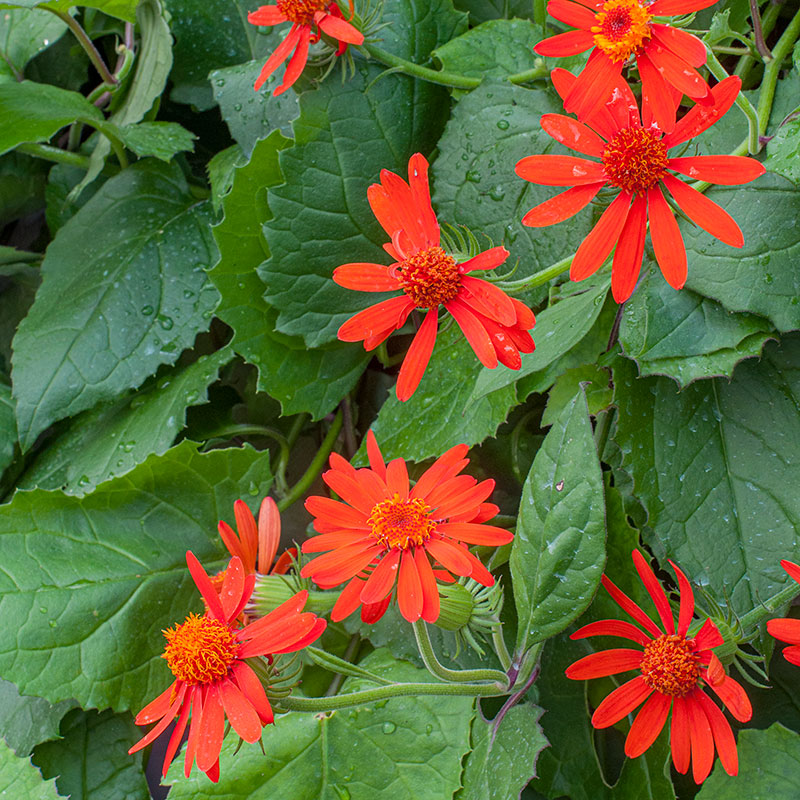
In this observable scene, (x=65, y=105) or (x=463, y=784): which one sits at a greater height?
(x=65, y=105)

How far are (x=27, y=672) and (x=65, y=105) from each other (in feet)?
1.74

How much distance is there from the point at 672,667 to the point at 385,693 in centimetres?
16

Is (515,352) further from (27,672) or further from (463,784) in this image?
(27,672)

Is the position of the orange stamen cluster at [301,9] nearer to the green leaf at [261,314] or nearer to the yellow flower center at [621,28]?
the green leaf at [261,314]

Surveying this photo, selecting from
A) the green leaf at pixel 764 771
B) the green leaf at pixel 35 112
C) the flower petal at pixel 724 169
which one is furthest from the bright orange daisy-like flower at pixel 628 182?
the green leaf at pixel 35 112

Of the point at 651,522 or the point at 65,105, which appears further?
the point at 65,105

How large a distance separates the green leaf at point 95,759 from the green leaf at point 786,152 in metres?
0.67

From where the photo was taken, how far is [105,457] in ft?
2.44

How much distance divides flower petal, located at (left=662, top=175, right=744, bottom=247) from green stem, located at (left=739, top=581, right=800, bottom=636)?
0.20m

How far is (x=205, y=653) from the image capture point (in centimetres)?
44

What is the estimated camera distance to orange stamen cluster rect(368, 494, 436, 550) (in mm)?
455

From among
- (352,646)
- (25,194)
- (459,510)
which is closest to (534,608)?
(459,510)

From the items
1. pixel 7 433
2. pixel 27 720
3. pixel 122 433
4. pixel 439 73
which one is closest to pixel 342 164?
pixel 439 73

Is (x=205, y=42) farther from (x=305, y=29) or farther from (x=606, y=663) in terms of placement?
(x=606, y=663)
